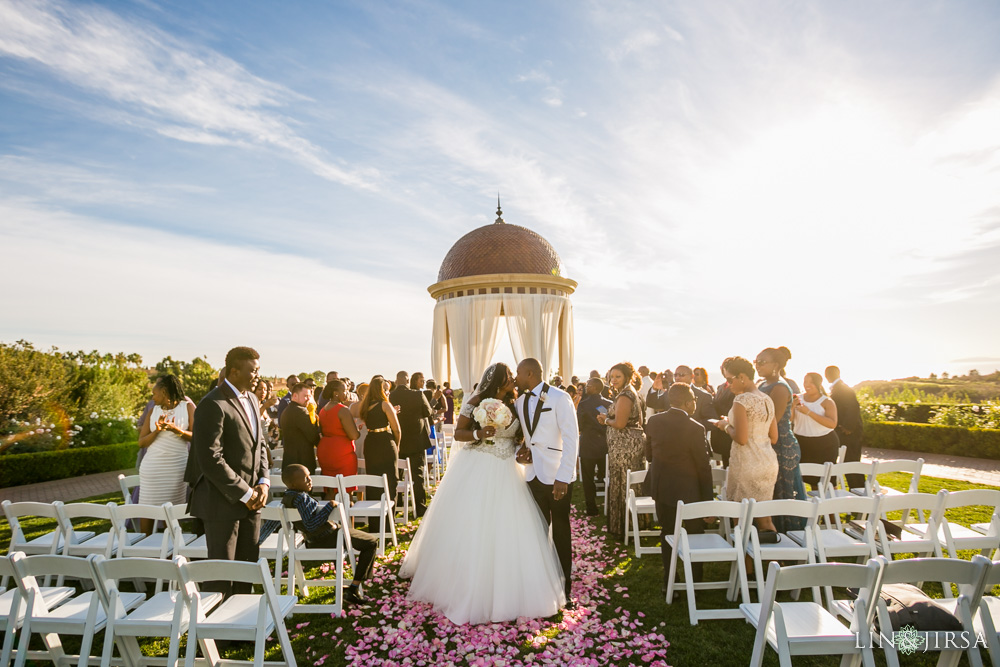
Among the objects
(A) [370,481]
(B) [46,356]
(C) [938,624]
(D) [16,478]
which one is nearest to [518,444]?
(A) [370,481]

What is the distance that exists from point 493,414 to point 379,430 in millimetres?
2758

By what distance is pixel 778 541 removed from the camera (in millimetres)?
4277

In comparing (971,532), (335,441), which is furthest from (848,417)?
(335,441)

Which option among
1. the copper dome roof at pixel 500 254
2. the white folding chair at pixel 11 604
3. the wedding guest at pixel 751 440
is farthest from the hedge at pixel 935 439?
the white folding chair at pixel 11 604

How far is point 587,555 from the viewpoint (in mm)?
5738

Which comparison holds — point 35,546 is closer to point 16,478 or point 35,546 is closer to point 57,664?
point 57,664

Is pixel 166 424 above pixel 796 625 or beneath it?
above

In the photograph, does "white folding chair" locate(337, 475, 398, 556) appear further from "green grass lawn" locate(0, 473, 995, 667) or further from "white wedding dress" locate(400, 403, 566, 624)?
"white wedding dress" locate(400, 403, 566, 624)

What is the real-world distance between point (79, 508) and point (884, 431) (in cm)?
1752

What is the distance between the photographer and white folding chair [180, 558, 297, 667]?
9.13 ft

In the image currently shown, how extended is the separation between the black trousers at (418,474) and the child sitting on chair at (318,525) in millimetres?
2645

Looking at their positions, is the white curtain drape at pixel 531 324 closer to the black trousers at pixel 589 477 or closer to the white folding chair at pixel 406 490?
the black trousers at pixel 589 477

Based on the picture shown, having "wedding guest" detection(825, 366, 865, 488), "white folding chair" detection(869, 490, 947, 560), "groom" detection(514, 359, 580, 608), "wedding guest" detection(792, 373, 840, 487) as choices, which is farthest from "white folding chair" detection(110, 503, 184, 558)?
"wedding guest" detection(825, 366, 865, 488)

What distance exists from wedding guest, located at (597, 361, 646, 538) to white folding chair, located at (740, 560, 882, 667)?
3067mm
